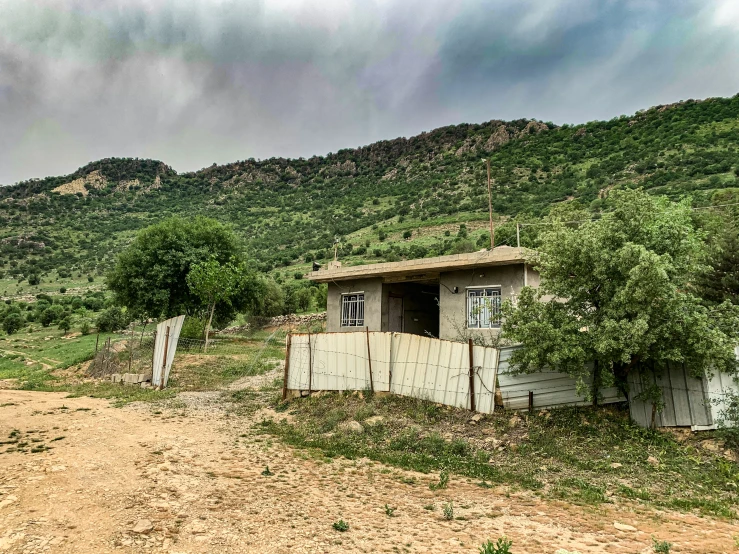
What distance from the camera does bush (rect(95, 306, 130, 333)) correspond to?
1444 inches

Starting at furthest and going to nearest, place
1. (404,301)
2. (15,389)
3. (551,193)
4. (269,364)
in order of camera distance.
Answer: (551,193), (269,364), (404,301), (15,389)

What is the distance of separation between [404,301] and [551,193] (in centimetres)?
3763

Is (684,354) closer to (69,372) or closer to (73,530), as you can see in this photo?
(73,530)

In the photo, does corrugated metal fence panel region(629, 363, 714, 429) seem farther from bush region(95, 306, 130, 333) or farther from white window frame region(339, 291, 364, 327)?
bush region(95, 306, 130, 333)

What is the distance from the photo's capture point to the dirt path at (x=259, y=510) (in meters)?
4.65

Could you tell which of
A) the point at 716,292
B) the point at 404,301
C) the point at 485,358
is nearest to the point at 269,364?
the point at 404,301

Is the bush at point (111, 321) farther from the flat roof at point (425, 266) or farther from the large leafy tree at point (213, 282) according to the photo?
the flat roof at point (425, 266)

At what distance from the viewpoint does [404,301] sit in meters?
18.1

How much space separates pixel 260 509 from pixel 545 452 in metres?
5.07

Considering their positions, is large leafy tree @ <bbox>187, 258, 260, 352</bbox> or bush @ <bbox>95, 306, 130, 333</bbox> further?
bush @ <bbox>95, 306, 130, 333</bbox>

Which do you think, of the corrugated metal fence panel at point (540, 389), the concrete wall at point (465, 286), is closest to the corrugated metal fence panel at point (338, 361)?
the corrugated metal fence panel at point (540, 389)

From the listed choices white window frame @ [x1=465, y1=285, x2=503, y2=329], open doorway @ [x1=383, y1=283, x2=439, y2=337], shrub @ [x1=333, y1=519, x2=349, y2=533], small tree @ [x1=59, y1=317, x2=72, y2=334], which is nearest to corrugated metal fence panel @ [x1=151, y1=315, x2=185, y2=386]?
open doorway @ [x1=383, y1=283, x2=439, y2=337]

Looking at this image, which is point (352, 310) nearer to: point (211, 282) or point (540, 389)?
point (540, 389)

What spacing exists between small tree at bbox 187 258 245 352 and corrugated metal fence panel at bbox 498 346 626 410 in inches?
768
